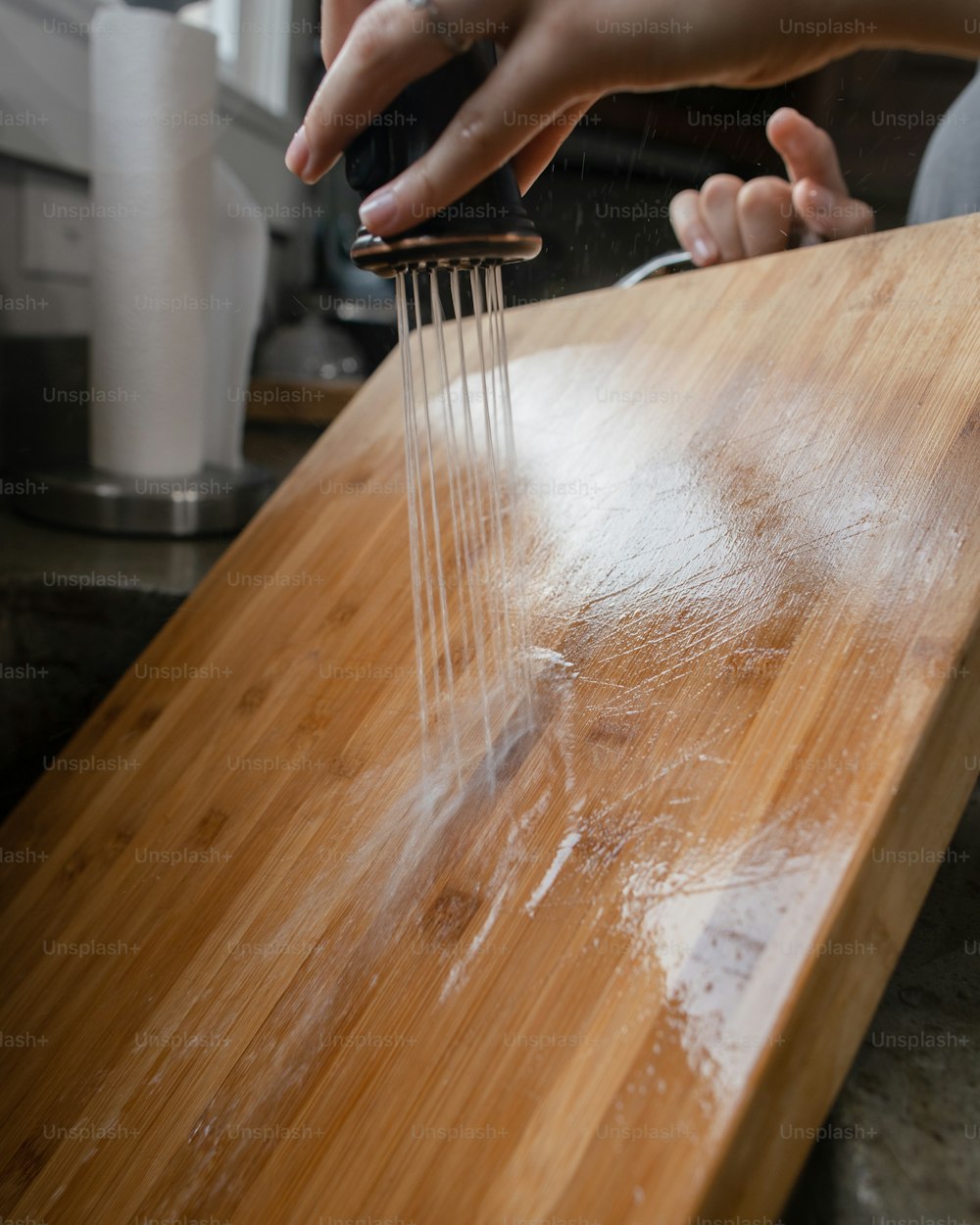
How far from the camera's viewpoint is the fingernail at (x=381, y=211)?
1.29 ft

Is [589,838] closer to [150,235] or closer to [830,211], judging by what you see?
[830,211]

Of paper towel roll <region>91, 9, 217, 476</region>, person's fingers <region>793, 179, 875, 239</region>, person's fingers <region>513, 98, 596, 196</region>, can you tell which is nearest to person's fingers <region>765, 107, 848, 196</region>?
person's fingers <region>793, 179, 875, 239</region>

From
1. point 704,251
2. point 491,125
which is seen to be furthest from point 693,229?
point 491,125

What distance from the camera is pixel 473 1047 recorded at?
0.41m

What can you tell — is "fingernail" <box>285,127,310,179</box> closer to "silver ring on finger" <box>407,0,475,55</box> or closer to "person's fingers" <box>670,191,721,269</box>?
"silver ring on finger" <box>407,0,475,55</box>

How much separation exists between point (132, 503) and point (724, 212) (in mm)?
614

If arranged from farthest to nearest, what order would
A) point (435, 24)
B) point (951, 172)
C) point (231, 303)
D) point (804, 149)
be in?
point (231, 303), point (951, 172), point (804, 149), point (435, 24)

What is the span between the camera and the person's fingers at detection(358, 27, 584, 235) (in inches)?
14.9

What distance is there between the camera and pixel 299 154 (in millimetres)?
428

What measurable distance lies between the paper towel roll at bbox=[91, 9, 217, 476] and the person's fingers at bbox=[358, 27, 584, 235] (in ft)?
2.06

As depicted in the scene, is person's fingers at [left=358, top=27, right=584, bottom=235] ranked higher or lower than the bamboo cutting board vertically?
higher

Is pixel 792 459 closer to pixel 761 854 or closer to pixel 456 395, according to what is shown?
pixel 761 854

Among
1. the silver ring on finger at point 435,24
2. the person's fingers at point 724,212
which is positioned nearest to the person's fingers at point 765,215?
the person's fingers at point 724,212

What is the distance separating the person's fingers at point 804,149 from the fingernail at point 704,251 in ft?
0.22
